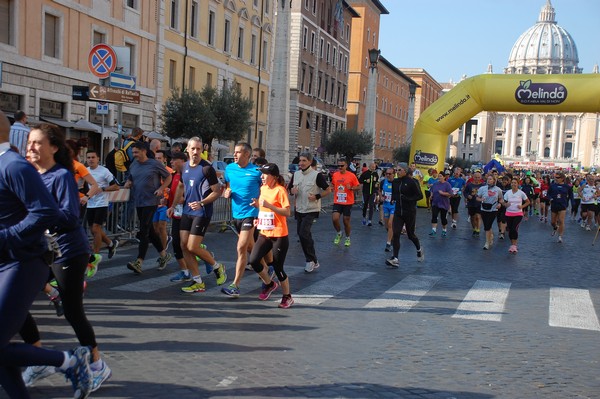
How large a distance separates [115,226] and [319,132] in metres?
49.4

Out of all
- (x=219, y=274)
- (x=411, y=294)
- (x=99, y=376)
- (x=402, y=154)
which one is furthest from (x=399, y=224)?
(x=402, y=154)

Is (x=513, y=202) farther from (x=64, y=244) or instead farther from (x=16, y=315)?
(x=16, y=315)

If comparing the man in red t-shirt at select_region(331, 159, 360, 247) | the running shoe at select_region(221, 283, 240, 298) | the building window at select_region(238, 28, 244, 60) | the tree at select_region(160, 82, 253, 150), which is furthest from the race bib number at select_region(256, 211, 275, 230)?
the building window at select_region(238, 28, 244, 60)

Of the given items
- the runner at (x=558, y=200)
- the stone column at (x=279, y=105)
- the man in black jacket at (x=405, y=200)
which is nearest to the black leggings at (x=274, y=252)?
the man in black jacket at (x=405, y=200)

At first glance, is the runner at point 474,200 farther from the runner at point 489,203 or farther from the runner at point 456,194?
the runner at point 489,203

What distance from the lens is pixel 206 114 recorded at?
31.7 m

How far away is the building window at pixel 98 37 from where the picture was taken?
1086 inches

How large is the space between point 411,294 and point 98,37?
70.7 ft

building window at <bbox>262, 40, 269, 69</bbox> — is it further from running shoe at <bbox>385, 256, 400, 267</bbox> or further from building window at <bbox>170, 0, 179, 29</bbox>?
running shoe at <bbox>385, 256, 400, 267</bbox>

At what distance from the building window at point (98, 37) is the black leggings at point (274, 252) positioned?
21.2 metres

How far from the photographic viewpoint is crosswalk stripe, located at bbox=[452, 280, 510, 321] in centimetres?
841

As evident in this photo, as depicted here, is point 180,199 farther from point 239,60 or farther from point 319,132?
point 319,132

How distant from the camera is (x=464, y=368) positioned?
6016 mm

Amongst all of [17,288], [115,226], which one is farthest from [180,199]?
[17,288]
